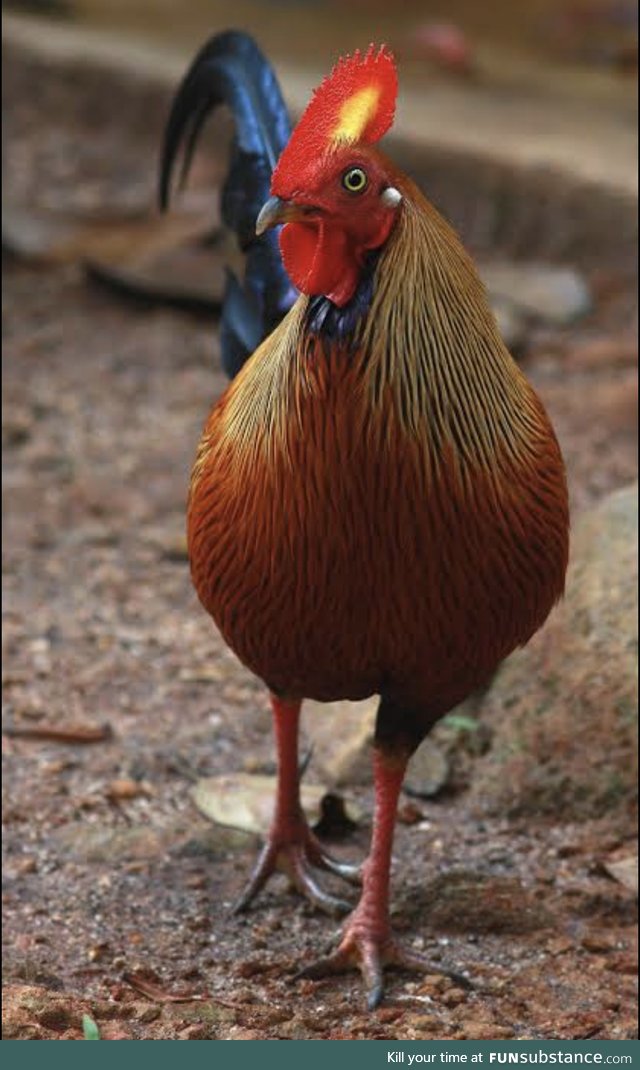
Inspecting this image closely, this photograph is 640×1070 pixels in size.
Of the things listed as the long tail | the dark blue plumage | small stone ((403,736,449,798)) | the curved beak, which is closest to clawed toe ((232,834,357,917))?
small stone ((403,736,449,798))

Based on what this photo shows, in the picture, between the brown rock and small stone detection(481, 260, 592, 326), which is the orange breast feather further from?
small stone detection(481, 260, 592, 326)

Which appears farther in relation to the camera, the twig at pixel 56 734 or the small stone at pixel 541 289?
the small stone at pixel 541 289

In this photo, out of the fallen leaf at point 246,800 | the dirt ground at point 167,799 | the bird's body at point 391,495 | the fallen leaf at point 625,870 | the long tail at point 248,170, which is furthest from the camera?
the fallen leaf at point 246,800

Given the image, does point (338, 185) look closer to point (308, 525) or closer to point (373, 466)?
point (373, 466)

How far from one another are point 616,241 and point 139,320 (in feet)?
7.14

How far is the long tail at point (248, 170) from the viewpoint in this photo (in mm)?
4035

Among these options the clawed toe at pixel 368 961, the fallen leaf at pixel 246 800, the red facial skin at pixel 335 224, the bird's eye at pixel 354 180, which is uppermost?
the bird's eye at pixel 354 180

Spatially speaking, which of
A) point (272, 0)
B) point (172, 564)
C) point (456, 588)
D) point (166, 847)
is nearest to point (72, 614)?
point (172, 564)

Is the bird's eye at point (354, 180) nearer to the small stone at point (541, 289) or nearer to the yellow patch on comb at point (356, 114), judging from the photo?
the yellow patch on comb at point (356, 114)

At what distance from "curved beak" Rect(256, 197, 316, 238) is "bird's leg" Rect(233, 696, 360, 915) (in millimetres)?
1520

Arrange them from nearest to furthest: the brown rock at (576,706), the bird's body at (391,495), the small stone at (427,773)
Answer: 1. the bird's body at (391,495)
2. the brown rock at (576,706)
3. the small stone at (427,773)

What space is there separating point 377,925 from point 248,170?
1825mm

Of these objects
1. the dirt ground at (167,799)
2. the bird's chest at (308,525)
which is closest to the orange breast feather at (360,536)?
the bird's chest at (308,525)

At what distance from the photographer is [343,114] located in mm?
3092
